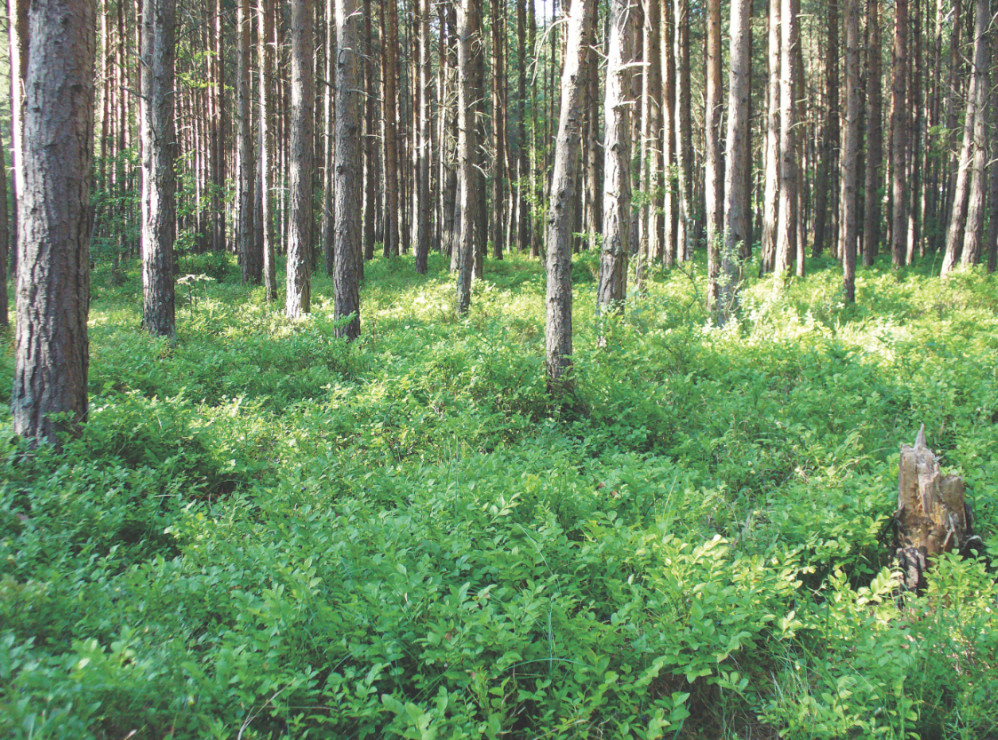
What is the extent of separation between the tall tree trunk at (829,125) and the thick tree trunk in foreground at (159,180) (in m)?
18.9

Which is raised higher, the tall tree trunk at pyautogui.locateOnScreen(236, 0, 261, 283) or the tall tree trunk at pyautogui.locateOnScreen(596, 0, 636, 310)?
the tall tree trunk at pyautogui.locateOnScreen(236, 0, 261, 283)

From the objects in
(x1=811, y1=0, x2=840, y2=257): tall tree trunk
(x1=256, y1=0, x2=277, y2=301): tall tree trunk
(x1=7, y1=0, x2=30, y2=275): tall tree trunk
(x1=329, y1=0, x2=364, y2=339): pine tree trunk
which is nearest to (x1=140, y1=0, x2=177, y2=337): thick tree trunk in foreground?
(x1=329, y1=0, x2=364, y2=339): pine tree trunk

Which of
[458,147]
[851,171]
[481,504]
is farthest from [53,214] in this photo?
Answer: [851,171]

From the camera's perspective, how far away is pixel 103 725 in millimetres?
2352

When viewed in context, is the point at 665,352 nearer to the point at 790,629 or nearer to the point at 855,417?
the point at 855,417

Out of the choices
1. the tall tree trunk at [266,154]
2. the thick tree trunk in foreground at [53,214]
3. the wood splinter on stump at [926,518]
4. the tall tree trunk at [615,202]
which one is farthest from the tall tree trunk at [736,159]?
the tall tree trunk at [266,154]

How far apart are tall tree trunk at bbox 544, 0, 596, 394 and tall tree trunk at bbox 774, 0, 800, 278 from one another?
9.02 meters

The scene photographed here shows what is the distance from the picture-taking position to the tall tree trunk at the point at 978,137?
1477 centimetres

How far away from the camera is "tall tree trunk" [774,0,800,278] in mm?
13461

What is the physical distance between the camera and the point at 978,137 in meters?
15.0

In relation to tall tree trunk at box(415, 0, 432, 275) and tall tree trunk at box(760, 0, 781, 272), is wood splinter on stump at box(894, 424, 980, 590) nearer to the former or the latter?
tall tree trunk at box(760, 0, 781, 272)

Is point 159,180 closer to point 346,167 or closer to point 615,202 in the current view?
point 346,167

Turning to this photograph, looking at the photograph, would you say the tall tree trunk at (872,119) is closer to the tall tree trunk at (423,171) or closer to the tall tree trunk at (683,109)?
the tall tree trunk at (683,109)

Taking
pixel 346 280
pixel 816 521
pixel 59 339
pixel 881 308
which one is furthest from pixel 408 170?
pixel 816 521
